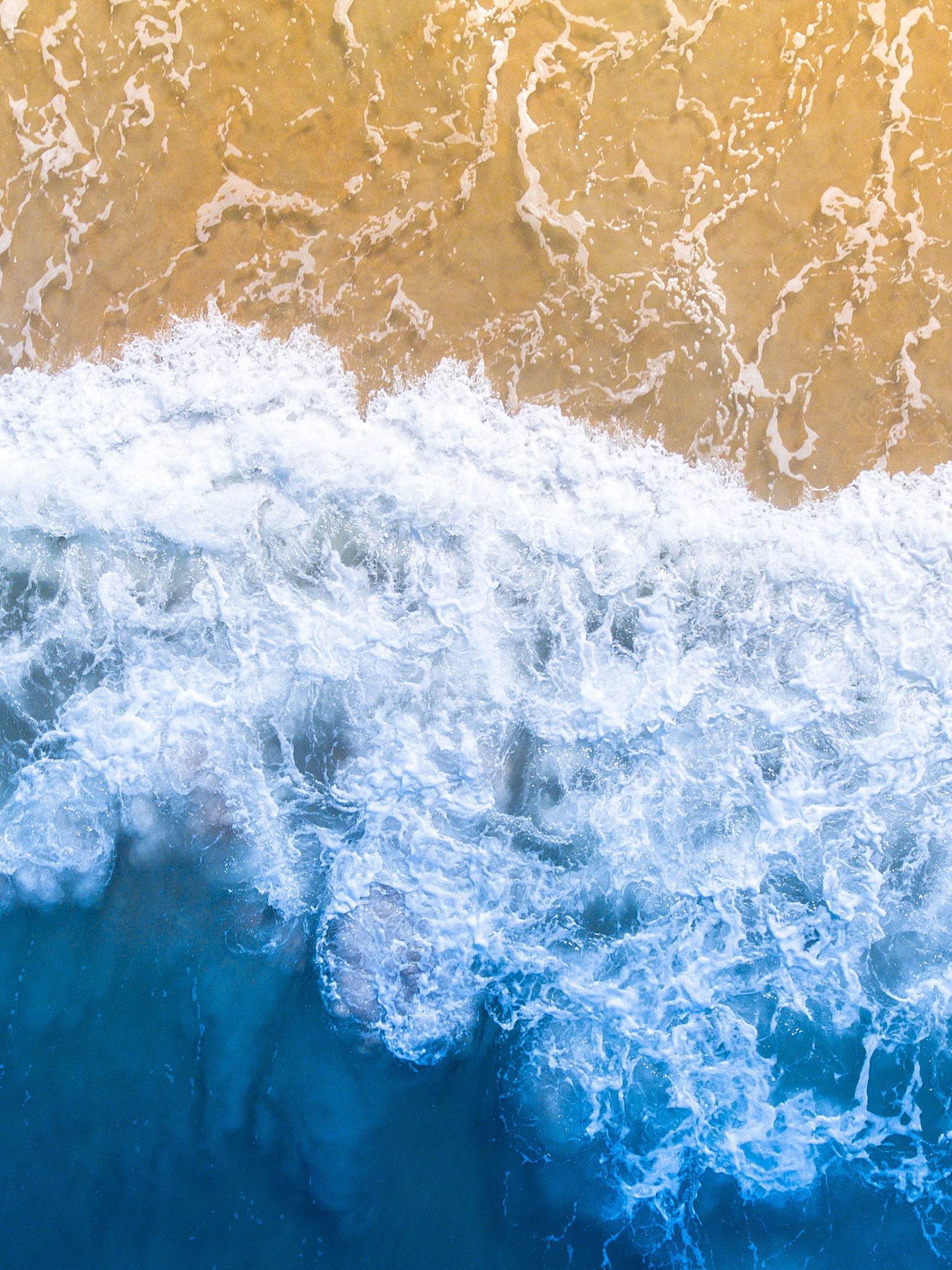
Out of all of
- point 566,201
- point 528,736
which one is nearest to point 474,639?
point 528,736

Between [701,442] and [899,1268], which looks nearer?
[899,1268]

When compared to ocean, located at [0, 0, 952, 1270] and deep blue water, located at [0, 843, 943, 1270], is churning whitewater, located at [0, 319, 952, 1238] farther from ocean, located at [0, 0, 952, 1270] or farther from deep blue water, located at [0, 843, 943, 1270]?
deep blue water, located at [0, 843, 943, 1270]

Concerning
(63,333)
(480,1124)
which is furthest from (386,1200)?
(63,333)

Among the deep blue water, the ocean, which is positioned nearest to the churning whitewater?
the ocean

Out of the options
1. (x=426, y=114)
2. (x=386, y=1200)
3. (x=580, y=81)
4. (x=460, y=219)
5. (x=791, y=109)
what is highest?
(x=791, y=109)

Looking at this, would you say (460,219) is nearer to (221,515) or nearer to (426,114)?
(426,114)

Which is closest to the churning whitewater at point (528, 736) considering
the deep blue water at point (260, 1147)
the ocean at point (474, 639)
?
the ocean at point (474, 639)

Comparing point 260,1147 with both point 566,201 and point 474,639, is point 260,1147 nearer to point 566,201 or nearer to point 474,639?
point 474,639
